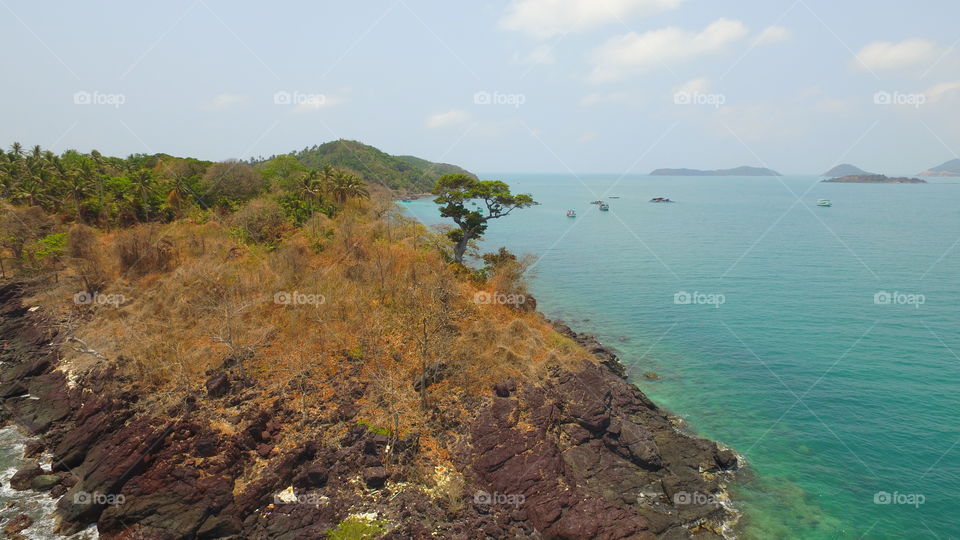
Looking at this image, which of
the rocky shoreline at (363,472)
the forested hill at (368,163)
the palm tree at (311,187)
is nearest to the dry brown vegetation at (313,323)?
the rocky shoreline at (363,472)

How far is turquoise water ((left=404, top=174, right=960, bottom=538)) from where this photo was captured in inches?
894

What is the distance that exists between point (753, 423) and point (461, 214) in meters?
24.5

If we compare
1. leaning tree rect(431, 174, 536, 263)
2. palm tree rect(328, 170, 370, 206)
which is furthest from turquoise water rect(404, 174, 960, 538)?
palm tree rect(328, 170, 370, 206)

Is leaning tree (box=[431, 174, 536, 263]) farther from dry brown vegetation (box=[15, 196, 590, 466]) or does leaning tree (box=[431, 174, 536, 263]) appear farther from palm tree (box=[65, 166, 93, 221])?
palm tree (box=[65, 166, 93, 221])

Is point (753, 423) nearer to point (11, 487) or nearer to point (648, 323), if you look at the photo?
point (648, 323)

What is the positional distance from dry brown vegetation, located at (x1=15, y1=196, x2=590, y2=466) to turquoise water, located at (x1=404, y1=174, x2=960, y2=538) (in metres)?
11.6

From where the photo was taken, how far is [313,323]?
93.7 feet

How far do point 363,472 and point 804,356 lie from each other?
35.1 meters

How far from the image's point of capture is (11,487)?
21031 mm

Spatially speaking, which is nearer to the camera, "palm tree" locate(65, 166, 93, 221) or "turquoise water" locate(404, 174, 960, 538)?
"turquoise water" locate(404, 174, 960, 538)

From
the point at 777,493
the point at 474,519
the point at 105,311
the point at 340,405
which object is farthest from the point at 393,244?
the point at 777,493

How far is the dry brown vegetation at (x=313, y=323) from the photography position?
23.9m

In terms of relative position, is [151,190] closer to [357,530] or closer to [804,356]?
[357,530]

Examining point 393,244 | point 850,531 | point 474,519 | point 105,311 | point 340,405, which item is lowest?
point 850,531
